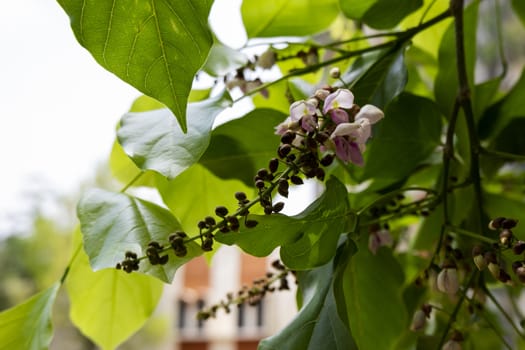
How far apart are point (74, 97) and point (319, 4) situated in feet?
10.7

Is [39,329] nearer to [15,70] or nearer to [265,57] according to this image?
[265,57]

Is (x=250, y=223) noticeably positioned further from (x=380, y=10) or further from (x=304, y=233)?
(x=380, y=10)

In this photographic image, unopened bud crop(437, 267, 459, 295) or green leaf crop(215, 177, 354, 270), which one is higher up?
green leaf crop(215, 177, 354, 270)

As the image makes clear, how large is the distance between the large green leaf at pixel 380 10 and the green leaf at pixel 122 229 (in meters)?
0.16

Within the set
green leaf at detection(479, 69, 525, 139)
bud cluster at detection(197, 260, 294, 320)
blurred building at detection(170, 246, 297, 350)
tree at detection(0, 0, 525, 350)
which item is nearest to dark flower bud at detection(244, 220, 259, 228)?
tree at detection(0, 0, 525, 350)

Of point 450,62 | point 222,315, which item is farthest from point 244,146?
point 222,315

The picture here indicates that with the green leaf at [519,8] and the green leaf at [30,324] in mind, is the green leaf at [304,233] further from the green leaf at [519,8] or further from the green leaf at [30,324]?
the green leaf at [519,8]

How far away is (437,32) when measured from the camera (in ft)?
1.44

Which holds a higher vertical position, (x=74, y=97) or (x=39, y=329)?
(x=74, y=97)

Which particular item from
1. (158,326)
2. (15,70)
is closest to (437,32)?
(15,70)

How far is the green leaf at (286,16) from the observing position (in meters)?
0.38

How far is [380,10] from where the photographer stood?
0.33m

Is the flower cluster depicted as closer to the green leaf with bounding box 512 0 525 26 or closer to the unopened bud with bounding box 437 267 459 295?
the unopened bud with bounding box 437 267 459 295

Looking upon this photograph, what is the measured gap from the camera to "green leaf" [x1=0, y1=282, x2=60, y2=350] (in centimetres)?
29
